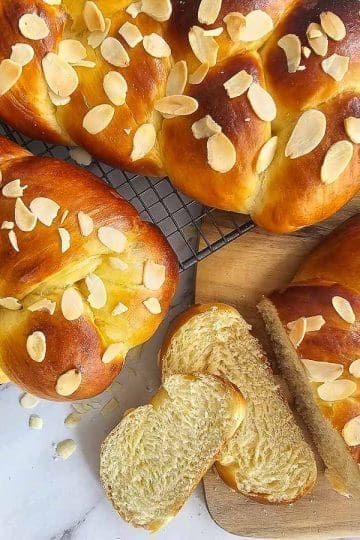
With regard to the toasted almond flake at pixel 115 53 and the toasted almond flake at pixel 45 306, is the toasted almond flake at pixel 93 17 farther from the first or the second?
the toasted almond flake at pixel 45 306

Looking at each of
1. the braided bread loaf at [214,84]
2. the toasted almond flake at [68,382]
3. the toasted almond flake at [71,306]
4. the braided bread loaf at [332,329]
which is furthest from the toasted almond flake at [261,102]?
the toasted almond flake at [68,382]

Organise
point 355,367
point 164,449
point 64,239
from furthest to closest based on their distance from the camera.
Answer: point 164,449 < point 355,367 < point 64,239

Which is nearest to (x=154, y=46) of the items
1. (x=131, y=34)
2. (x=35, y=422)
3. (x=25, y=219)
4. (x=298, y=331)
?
(x=131, y=34)

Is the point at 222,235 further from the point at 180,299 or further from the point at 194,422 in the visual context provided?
the point at 194,422

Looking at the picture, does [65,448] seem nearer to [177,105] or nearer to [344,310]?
[344,310]

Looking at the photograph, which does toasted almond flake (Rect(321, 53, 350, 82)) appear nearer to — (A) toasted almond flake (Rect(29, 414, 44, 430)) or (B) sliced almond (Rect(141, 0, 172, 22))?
(B) sliced almond (Rect(141, 0, 172, 22))

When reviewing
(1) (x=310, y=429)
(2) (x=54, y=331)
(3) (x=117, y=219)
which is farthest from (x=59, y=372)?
(1) (x=310, y=429)
